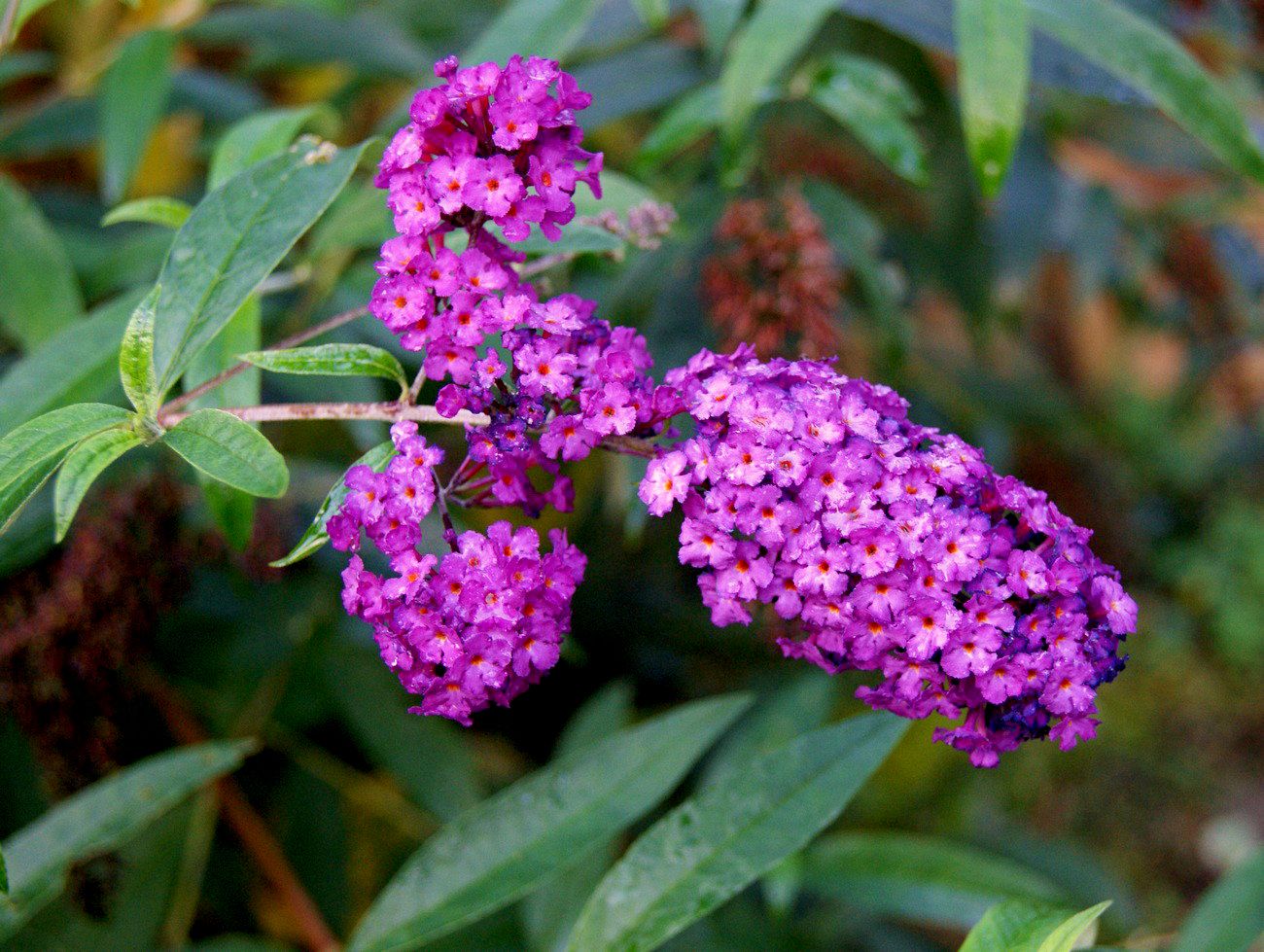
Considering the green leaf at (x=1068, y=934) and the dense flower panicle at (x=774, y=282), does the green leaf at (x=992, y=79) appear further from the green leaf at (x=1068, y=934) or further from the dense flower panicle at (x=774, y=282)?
the green leaf at (x=1068, y=934)

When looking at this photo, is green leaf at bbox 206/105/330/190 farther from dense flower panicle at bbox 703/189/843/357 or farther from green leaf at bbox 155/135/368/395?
dense flower panicle at bbox 703/189/843/357

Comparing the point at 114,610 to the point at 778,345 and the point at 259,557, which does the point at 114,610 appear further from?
the point at 778,345

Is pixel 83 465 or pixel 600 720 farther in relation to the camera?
pixel 600 720

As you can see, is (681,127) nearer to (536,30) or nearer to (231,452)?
(536,30)

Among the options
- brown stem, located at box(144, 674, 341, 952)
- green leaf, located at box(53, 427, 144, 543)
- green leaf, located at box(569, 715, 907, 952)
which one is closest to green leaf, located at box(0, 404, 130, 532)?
green leaf, located at box(53, 427, 144, 543)

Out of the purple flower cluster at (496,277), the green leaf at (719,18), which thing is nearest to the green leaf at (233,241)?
the purple flower cluster at (496,277)

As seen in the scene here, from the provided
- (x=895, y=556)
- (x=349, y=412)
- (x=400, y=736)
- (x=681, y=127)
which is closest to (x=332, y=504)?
(x=349, y=412)
